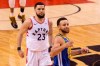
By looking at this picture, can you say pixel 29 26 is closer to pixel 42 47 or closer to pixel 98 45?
pixel 42 47

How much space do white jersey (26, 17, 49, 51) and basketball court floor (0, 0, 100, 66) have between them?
1.68 metres

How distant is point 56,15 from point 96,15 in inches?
68.3

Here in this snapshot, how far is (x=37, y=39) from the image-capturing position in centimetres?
535

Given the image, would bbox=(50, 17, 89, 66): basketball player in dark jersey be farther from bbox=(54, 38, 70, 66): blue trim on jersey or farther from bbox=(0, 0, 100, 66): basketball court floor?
bbox=(0, 0, 100, 66): basketball court floor

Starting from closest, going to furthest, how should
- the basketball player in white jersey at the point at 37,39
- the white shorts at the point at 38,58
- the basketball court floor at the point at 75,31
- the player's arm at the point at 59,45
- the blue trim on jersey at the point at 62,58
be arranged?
the player's arm at the point at 59,45 → the blue trim on jersey at the point at 62,58 → the basketball player in white jersey at the point at 37,39 → the white shorts at the point at 38,58 → the basketball court floor at the point at 75,31

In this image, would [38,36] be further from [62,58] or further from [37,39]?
[62,58]

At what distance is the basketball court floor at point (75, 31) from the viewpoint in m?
7.37

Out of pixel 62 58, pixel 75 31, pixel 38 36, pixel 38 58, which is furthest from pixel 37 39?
pixel 75 31

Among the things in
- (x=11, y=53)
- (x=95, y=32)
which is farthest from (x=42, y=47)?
(x=95, y=32)

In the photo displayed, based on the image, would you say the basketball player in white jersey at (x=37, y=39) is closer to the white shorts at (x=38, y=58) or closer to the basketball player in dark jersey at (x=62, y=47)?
the white shorts at (x=38, y=58)

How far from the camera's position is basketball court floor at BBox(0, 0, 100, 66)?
24.2ft

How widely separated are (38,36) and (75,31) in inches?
193

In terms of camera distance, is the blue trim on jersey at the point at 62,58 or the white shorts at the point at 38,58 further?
the white shorts at the point at 38,58

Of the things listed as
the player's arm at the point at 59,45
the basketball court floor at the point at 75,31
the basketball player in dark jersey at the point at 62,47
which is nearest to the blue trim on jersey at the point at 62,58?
the basketball player in dark jersey at the point at 62,47
